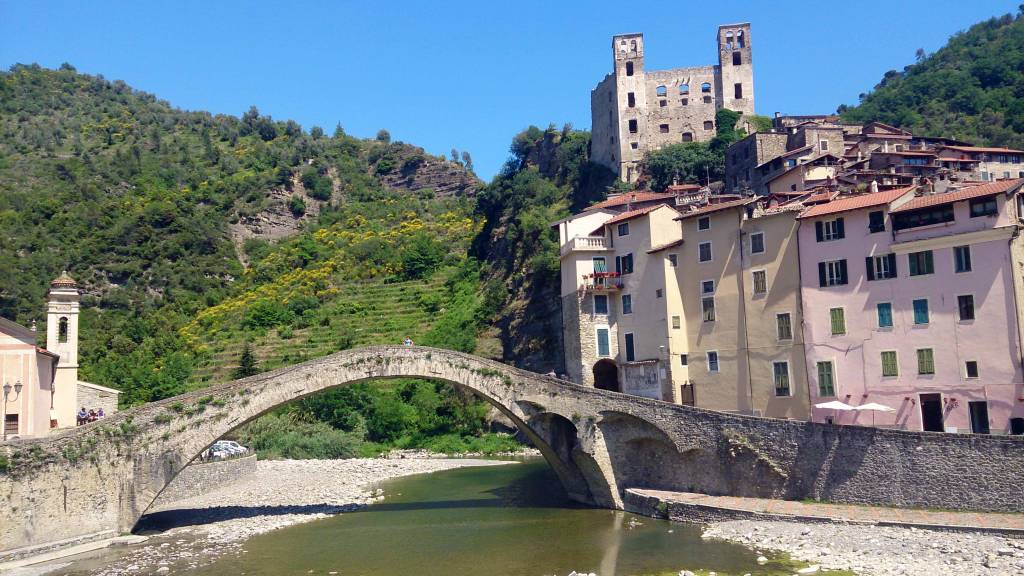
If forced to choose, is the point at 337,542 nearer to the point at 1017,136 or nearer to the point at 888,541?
the point at 888,541

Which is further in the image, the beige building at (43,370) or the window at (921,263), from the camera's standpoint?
the window at (921,263)

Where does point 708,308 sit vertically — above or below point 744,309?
above

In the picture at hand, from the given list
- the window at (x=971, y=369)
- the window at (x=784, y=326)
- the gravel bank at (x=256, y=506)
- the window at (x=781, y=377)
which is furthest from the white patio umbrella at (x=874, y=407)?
the gravel bank at (x=256, y=506)

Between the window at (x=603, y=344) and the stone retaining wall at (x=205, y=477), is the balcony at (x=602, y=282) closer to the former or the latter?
the window at (x=603, y=344)

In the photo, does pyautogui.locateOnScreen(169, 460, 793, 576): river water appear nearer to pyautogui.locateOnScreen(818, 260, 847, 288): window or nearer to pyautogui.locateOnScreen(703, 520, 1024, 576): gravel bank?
pyautogui.locateOnScreen(703, 520, 1024, 576): gravel bank

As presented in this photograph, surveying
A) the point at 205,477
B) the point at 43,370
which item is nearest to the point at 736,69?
the point at 205,477

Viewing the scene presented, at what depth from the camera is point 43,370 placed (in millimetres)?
28859

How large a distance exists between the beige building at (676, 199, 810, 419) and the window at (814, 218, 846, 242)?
2.99 feet

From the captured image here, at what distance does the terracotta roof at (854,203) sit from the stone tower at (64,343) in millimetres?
27150

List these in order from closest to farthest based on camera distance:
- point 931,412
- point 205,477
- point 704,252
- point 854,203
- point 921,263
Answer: point 931,412 → point 921,263 → point 854,203 → point 704,252 → point 205,477

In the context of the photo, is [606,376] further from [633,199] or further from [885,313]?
[885,313]

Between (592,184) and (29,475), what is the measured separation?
163 ft

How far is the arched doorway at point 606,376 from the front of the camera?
129 ft

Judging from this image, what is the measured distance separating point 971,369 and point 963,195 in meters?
5.73
